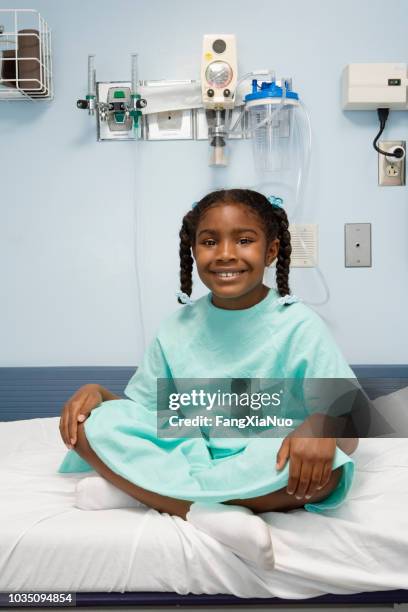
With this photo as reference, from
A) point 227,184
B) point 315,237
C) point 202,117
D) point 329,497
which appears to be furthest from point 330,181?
point 329,497

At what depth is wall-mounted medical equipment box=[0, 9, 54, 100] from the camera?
74.4 inches

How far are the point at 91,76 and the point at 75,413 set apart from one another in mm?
1189

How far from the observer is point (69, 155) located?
79.7 inches

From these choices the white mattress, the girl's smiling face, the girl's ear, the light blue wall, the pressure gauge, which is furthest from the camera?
the light blue wall

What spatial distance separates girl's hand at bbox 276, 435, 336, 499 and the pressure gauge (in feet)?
3.96

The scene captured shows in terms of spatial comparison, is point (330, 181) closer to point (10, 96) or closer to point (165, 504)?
point (10, 96)

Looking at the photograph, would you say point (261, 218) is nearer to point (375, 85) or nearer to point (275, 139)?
point (275, 139)

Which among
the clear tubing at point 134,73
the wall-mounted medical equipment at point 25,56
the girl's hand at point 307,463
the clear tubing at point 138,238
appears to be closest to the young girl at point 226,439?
the girl's hand at point 307,463

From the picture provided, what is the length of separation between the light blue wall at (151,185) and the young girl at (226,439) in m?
0.56

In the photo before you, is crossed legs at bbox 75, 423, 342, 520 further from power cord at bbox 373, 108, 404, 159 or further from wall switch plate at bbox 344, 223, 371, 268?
power cord at bbox 373, 108, 404, 159

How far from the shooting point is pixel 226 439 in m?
1.27

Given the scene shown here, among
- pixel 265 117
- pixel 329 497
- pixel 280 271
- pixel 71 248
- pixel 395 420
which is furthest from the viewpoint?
pixel 71 248

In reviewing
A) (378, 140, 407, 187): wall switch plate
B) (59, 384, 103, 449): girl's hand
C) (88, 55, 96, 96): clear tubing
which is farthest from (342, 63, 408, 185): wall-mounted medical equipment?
(59, 384, 103, 449): girl's hand

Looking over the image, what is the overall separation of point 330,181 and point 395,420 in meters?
0.78
